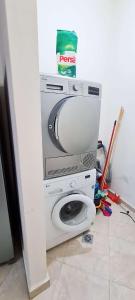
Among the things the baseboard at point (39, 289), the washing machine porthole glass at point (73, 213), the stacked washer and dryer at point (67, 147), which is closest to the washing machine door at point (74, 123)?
the stacked washer and dryer at point (67, 147)

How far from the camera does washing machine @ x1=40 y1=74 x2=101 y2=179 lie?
1016 millimetres

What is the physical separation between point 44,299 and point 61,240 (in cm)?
41

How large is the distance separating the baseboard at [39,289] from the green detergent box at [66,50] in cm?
150

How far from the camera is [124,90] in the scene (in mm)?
1861

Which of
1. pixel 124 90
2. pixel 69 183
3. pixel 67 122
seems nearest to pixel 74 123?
pixel 67 122

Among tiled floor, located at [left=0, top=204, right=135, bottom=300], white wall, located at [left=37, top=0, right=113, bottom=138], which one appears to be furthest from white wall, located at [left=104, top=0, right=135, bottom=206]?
tiled floor, located at [left=0, top=204, right=135, bottom=300]

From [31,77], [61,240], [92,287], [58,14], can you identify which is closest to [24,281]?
[61,240]

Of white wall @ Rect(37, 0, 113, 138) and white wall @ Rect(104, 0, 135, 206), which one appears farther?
white wall @ Rect(104, 0, 135, 206)

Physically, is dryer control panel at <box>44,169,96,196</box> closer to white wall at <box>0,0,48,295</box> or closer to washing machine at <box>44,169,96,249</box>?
washing machine at <box>44,169,96,249</box>

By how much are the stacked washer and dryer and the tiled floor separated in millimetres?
151

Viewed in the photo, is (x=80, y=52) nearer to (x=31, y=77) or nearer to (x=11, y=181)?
(x=31, y=77)

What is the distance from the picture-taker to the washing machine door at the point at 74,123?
1.03 m

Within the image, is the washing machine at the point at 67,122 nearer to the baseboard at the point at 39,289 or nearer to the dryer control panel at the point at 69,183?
the dryer control panel at the point at 69,183

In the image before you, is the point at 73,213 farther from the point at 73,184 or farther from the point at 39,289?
the point at 39,289
